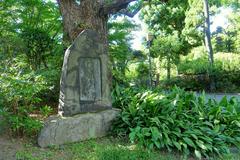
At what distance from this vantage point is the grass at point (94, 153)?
4.59 meters

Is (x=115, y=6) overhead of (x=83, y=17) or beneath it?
overhead

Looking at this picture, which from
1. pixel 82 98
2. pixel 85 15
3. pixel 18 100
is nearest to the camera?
pixel 18 100

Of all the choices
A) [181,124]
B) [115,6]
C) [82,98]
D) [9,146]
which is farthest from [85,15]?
[9,146]

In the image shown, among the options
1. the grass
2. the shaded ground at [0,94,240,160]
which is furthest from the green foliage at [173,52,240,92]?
the grass

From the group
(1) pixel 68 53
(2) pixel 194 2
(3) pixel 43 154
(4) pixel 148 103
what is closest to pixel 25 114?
(3) pixel 43 154

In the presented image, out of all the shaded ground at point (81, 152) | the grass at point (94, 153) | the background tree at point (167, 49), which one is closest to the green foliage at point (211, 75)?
the background tree at point (167, 49)

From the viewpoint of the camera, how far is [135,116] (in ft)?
19.6

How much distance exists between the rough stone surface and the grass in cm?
74

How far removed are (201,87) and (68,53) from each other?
12.7m

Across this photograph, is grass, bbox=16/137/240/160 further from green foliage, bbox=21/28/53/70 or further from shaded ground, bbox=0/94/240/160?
green foliage, bbox=21/28/53/70

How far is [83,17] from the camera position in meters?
7.93

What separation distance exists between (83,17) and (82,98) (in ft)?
9.35

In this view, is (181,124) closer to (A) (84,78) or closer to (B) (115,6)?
(A) (84,78)

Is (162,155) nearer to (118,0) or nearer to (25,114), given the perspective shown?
(25,114)
